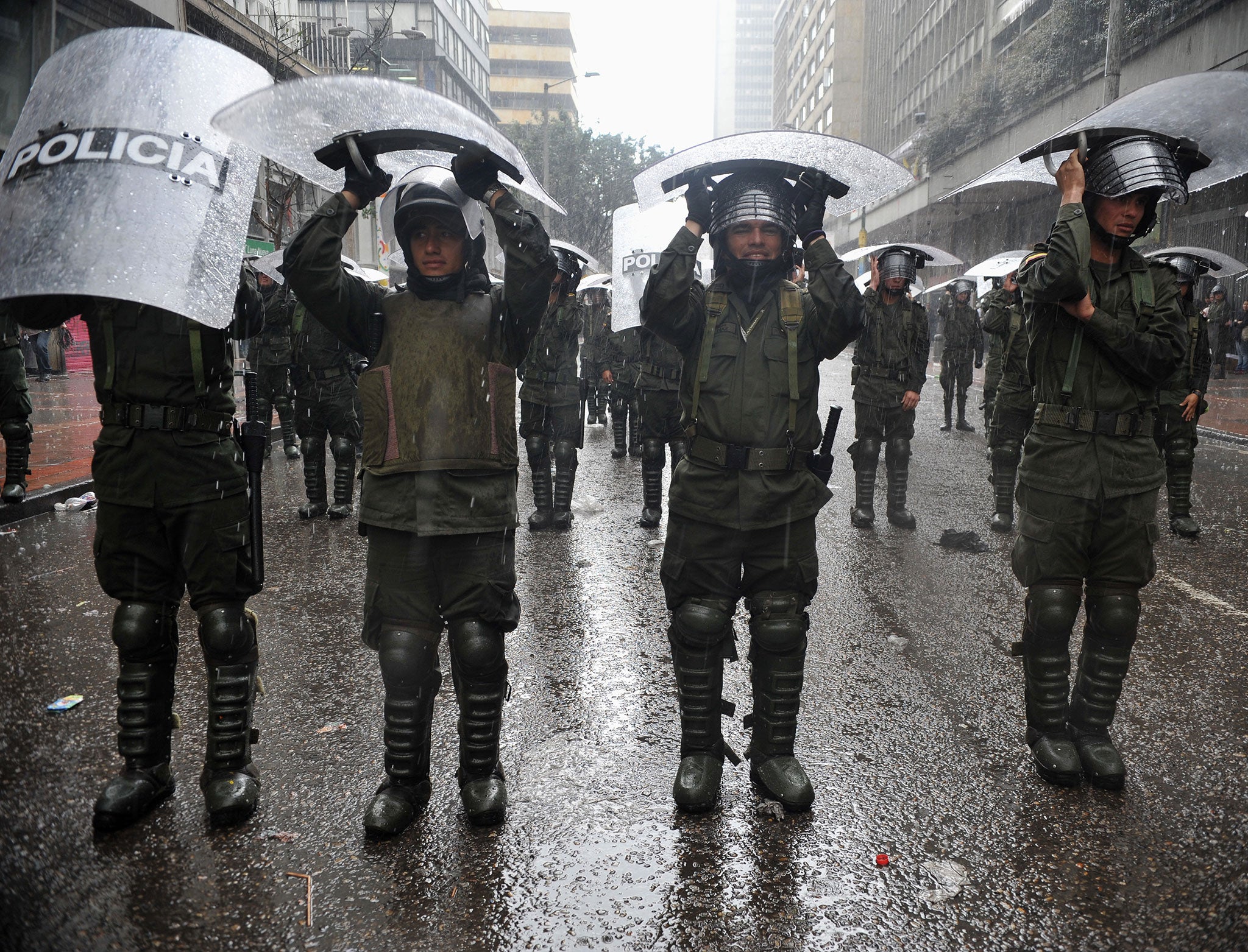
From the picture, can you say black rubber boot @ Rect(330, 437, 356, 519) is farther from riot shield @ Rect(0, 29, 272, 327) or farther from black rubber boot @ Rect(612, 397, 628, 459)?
riot shield @ Rect(0, 29, 272, 327)

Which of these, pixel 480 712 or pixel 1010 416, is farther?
pixel 1010 416

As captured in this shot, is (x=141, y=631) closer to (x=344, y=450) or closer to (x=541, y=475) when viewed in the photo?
(x=541, y=475)

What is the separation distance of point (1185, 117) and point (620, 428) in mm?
8923

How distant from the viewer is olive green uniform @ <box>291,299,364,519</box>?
8.02 meters

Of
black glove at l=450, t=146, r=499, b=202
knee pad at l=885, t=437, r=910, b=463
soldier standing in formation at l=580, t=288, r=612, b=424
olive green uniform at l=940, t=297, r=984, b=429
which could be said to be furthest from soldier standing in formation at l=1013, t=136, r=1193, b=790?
olive green uniform at l=940, t=297, r=984, b=429

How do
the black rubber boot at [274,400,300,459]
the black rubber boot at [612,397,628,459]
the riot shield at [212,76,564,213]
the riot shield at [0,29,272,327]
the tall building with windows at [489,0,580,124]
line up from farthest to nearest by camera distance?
1. the tall building with windows at [489,0,580,124]
2. the black rubber boot at [612,397,628,459]
3. the black rubber boot at [274,400,300,459]
4. the riot shield at [0,29,272,327]
5. the riot shield at [212,76,564,213]

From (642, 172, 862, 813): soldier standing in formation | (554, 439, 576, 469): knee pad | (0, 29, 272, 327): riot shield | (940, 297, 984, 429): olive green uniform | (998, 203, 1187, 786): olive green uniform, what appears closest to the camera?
(0, 29, 272, 327): riot shield

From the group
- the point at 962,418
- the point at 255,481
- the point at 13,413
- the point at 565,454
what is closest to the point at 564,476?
the point at 565,454

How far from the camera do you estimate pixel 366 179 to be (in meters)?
2.94

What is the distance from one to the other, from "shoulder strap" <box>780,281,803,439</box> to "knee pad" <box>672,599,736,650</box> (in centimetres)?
65

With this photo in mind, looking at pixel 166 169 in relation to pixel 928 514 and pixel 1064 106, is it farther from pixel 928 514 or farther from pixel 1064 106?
pixel 1064 106

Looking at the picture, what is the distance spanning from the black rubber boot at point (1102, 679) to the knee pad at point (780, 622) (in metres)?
1.11

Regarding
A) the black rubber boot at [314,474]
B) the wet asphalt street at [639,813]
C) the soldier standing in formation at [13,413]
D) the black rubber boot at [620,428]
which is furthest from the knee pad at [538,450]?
the soldier standing in formation at [13,413]

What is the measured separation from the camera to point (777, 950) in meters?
2.47
